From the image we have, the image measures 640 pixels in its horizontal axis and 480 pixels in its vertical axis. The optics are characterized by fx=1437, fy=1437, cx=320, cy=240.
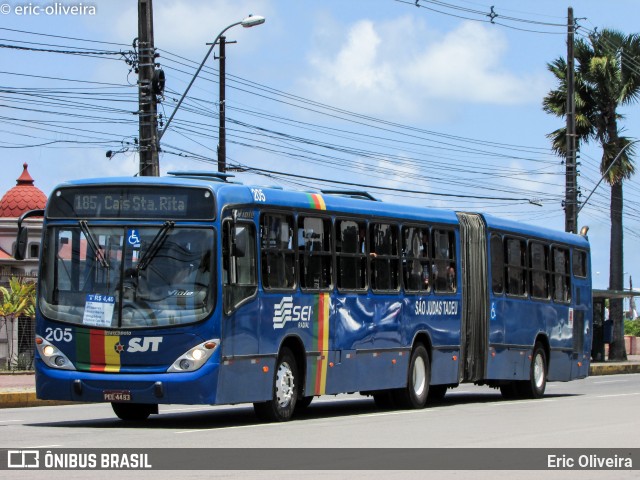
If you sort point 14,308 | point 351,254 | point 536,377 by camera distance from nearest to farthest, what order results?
1. point 351,254
2. point 536,377
3. point 14,308

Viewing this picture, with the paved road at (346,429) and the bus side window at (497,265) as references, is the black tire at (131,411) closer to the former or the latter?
the paved road at (346,429)

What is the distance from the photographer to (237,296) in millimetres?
17172

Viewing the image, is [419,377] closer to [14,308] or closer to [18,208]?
[14,308]

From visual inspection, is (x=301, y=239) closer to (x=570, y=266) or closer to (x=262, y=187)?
(x=262, y=187)

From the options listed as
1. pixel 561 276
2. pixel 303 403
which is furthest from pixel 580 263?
pixel 303 403

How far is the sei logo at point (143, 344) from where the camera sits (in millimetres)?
16578

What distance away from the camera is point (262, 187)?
59.5 ft

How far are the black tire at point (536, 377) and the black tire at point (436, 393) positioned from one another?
6.47 ft

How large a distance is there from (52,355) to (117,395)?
1056 millimetres

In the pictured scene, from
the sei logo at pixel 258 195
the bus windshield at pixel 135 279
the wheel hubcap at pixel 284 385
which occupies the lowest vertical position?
the wheel hubcap at pixel 284 385

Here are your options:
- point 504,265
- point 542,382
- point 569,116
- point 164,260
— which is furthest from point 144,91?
point 569,116

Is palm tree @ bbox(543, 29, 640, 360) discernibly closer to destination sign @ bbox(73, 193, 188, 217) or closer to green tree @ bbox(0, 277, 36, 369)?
green tree @ bbox(0, 277, 36, 369)

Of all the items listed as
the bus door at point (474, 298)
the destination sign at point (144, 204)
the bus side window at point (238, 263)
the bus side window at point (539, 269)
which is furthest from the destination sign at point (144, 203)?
the bus side window at point (539, 269)

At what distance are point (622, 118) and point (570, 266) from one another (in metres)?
24.6
